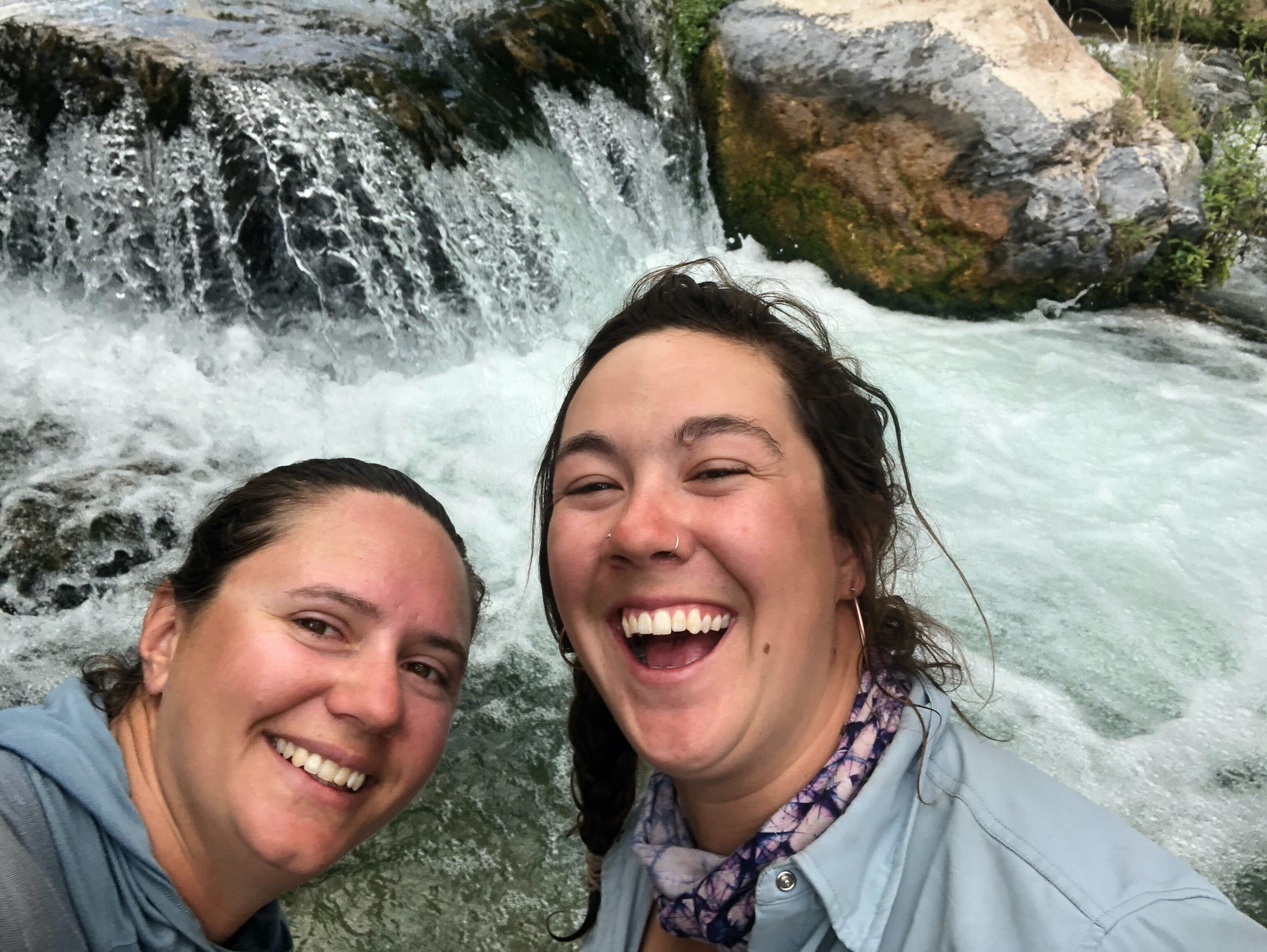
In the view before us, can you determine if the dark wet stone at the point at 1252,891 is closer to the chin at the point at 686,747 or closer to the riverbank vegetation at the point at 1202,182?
the chin at the point at 686,747

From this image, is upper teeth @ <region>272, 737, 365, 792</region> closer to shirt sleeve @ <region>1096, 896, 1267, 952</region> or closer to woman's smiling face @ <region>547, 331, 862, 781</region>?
woman's smiling face @ <region>547, 331, 862, 781</region>

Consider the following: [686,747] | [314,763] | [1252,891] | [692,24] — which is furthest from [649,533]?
[692,24]

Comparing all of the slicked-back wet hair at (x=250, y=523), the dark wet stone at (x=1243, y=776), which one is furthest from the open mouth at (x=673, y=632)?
the dark wet stone at (x=1243, y=776)

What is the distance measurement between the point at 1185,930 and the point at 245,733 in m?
1.47

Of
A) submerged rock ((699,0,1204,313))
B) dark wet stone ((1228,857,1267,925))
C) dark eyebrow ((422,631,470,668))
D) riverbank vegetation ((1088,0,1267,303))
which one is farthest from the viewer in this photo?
riverbank vegetation ((1088,0,1267,303))

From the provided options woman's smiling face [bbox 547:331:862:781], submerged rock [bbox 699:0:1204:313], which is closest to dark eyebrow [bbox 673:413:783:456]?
woman's smiling face [bbox 547:331:862:781]

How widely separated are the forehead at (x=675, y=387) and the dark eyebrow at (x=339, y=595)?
0.50 meters

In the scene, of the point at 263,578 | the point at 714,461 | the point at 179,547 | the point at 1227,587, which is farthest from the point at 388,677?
the point at 1227,587

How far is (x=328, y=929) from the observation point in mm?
2939

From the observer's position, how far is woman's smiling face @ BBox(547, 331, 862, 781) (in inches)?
62.2

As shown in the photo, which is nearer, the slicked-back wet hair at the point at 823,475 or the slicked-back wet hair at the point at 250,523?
the slicked-back wet hair at the point at 823,475

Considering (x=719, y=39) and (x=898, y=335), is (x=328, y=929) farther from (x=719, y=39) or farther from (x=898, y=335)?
(x=719, y=39)

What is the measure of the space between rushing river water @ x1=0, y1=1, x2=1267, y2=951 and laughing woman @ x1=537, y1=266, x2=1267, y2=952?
63.8 inches

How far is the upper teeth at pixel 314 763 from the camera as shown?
1.81m
